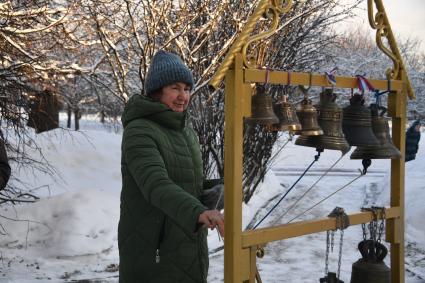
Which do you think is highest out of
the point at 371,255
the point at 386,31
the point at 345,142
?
the point at 386,31

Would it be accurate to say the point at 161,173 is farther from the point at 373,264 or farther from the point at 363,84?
the point at 373,264

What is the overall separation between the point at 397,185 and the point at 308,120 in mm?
871

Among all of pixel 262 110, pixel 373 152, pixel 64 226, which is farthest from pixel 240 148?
pixel 64 226

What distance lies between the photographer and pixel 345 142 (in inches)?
113

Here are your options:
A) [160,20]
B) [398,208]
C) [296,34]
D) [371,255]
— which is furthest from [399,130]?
[296,34]

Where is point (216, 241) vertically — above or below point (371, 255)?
below

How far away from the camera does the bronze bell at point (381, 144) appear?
10.1 feet

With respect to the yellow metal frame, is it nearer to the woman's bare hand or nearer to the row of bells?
the row of bells

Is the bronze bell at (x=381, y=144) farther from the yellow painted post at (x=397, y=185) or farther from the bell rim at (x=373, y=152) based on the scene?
the yellow painted post at (x=397, y=185)

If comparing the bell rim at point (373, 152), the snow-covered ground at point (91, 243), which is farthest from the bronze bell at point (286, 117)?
the snow-covered ground at point (91, 243)

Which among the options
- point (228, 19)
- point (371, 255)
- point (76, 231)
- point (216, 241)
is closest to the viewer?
point (371, 255)

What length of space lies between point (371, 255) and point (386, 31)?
53.3 inches

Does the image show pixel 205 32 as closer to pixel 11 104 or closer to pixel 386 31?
pixel 11 104

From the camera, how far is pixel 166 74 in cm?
246
